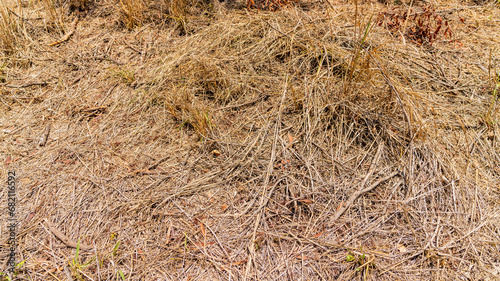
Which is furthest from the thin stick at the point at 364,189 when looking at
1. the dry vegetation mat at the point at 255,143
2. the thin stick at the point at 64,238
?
the thin stick at the point at 64,238

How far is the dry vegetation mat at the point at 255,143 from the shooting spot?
1800 millimetres

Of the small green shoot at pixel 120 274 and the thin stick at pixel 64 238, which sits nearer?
the small green shoot at pixel 120 274

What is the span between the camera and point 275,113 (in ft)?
7.77

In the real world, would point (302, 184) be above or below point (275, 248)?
above

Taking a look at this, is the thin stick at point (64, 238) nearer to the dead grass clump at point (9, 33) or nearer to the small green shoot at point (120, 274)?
the small green shoot at point (120, 274)

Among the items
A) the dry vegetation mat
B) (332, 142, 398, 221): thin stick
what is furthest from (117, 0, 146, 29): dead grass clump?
(332, 142, 398, 221): thin stick

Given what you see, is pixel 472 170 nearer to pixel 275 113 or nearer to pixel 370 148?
pixel 370 148

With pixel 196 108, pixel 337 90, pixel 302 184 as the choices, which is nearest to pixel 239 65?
pixel 196 108

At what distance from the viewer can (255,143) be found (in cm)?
222

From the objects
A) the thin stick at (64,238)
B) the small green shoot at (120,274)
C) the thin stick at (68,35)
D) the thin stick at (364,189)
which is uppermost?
the thin stick at (68,35)

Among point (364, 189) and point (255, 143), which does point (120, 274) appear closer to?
point (255, 143)

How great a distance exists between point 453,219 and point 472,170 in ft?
1.46

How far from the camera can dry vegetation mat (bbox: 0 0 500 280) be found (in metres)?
1.80

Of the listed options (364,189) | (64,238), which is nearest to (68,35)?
(64,238)
